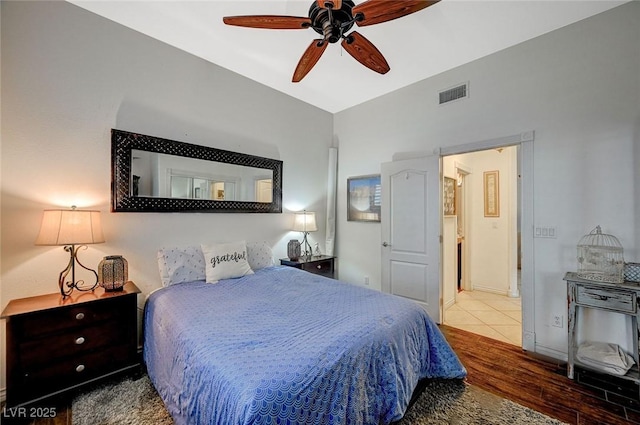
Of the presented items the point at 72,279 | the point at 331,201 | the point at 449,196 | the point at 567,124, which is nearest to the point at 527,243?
the point at 567,124

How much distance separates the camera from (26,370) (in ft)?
5.39

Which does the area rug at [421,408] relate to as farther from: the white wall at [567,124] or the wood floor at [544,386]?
the white wall at [567,124]

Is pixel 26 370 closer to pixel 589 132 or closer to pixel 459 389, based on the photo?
pixel 459 389

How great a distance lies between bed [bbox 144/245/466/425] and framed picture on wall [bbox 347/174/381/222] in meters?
1.84

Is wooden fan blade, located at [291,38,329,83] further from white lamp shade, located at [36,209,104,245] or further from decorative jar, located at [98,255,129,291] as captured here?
decorative jar, located at [98,255,129,291]

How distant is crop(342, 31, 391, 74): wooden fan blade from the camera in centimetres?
186

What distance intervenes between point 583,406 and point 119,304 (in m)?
3.44

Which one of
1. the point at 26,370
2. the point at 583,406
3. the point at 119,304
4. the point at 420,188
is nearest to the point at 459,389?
the point at 583,406

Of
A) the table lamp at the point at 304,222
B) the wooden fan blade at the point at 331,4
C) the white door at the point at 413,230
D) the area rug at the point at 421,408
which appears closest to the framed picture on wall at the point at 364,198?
the white door at the point at 413,230

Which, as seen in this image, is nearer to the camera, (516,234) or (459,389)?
(459,389)

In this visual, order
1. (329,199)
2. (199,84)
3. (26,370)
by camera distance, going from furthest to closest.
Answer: (329,199), (199,84), (26,370)

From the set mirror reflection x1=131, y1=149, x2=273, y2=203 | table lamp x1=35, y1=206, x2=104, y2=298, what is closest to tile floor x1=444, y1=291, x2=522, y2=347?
mirror reflection x1=131, y1=149, x2=273, y2=203

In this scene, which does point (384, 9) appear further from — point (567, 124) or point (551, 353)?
point (551, 353)

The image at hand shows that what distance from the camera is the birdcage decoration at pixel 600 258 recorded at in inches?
81.1
